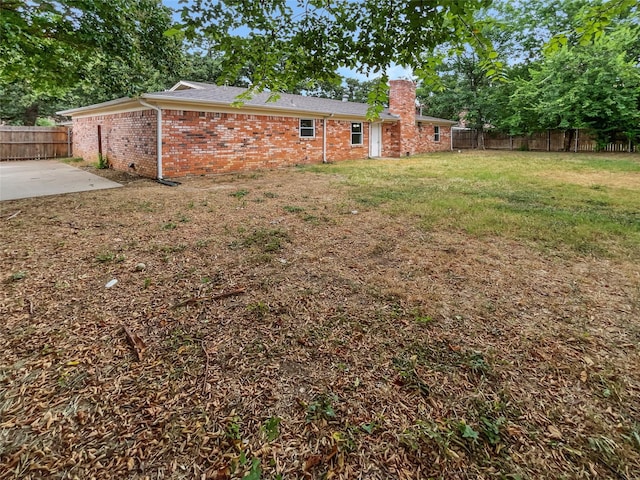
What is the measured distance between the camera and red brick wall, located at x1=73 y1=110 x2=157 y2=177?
10.1 metres

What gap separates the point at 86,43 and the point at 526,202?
29.6 feet

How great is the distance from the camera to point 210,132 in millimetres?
10852

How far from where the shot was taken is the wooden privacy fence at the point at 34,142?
52.5 feet

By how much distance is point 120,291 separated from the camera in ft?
10.0

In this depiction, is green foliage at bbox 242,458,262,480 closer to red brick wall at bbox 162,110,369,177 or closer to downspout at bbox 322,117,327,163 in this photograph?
red brick wall at bbox 162,110,369,177

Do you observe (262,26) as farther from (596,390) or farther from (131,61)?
(131,61)

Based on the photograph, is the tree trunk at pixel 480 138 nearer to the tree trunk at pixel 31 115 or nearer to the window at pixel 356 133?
the window at pixel 356 133

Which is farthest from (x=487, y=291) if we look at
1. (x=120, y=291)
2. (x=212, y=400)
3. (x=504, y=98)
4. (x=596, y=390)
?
(x=504, y=98)

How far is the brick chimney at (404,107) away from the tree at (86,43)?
1246 cm

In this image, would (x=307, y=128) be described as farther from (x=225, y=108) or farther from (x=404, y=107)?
(x=404, y=107)

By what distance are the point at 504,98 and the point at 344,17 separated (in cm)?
2265

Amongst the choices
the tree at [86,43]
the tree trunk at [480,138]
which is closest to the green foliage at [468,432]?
the tree at [86,43]

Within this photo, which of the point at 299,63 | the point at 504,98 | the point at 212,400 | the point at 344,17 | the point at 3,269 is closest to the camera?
the point at 212,400

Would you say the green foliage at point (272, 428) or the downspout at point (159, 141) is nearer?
the green foliage at point (272, 428)
